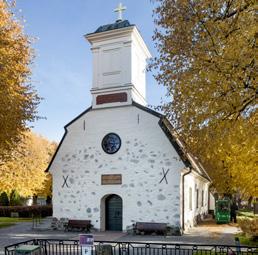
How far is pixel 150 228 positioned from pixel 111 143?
5.40 meters

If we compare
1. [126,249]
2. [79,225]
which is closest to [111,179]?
[79,225]

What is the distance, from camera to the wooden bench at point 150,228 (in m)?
18.4

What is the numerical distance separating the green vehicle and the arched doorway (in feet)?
28.7

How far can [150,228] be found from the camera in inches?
730

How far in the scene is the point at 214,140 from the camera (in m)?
11.4

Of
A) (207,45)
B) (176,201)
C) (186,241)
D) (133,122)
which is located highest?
(207,45)

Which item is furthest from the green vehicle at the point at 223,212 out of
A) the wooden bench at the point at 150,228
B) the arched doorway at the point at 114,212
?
the arched doorway at the point at 114,212

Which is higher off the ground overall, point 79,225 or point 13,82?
point 13,82

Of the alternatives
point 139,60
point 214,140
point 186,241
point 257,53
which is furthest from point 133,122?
point 257,53

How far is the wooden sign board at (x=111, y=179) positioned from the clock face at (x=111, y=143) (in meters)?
1.41

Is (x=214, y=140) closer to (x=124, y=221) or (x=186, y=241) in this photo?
(x=186, y=241)

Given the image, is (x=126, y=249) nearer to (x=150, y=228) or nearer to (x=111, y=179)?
(x=150, y=228)

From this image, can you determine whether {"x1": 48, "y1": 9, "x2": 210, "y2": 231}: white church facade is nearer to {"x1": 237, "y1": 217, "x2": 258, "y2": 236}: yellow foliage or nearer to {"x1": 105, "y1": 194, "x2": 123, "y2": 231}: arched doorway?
{"x1": 105, "y1": 194, "x2": 123, "y2": 231}: arched doorway

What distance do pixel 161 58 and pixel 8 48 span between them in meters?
8.69
